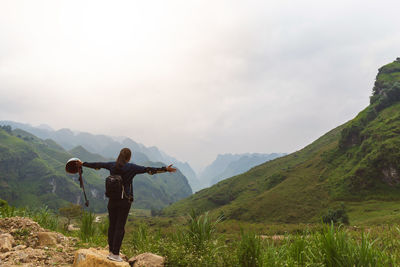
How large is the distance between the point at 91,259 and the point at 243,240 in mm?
3700

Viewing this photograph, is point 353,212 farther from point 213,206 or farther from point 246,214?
point 213,206

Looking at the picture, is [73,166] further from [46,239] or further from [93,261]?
[46,239]

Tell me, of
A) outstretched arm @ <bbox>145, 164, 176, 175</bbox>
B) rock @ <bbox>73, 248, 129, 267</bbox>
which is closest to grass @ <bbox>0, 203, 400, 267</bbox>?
outstretched arm @ <bbox>145, 164, 176, 175</bbox>

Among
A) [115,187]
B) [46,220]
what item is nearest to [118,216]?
[115,187]

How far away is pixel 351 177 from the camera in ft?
280

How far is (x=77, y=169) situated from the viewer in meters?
6.65

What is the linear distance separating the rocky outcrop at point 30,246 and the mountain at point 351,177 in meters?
75.1

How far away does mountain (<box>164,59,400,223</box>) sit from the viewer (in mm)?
76562

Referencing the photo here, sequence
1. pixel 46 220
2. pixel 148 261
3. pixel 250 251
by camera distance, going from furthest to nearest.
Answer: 1. pixel 46 220
2. pixel 148 261
3. pixel 250 251

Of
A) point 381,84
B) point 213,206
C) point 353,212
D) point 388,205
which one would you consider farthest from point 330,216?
point 381,84

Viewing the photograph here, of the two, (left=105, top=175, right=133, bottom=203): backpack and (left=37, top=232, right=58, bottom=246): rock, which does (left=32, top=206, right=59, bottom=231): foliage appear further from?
(left=105, top=175, right=133, bottom=203): backpack

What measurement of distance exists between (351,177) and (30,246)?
99.9 meters

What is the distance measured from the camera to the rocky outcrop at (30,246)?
605cm

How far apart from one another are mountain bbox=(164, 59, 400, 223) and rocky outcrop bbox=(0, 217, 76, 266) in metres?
75.1
